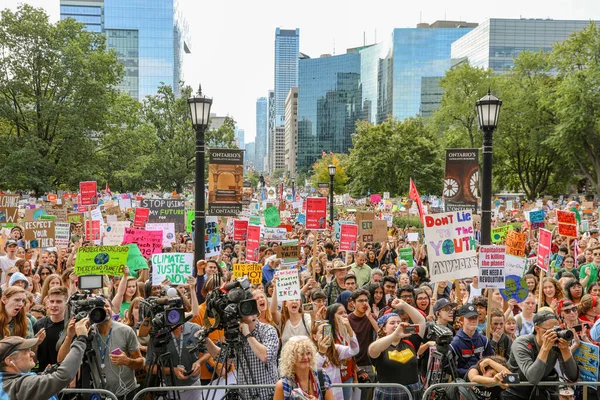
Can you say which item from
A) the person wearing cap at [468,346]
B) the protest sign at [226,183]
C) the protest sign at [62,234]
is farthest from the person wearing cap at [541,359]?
the protest sign at [62,234]

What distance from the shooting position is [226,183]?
11648mm

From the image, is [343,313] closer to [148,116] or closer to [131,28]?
[148,116]

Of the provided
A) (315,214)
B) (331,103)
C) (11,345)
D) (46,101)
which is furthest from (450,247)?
(331,103)

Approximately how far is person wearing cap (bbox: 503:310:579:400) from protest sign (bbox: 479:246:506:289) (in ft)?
7.98

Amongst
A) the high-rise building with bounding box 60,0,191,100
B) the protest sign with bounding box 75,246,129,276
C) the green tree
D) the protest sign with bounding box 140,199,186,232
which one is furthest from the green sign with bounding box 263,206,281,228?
the high-rise building with bounding box 60,0,191,100

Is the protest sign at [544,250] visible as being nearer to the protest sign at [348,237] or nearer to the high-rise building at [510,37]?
the protest sign at [348,237]

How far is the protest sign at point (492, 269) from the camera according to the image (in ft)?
26.8

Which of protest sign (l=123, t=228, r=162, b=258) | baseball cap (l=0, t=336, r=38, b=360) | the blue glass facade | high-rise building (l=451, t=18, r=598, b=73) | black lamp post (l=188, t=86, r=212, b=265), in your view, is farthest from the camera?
the blue glass facade

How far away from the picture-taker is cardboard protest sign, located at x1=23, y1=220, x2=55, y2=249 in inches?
546

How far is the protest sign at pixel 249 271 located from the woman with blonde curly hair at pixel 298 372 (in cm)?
497

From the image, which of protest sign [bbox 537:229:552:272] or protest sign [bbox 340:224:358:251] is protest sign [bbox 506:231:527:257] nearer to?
protest sign [bbox 537:229:552:272]

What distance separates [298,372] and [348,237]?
9.22m

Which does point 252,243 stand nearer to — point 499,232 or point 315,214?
point 315,214

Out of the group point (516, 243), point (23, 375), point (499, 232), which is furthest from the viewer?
point (499, 232)
